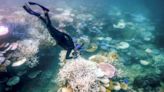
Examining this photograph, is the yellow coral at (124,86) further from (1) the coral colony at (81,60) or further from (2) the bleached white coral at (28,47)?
(2) the bleached white coral at (28,47)

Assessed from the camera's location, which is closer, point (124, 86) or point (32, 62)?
point (124, 86)

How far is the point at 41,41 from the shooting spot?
26.1ft

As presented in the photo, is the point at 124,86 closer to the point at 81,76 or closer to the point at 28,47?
the point at 81,76

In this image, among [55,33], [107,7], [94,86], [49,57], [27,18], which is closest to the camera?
[55,33]

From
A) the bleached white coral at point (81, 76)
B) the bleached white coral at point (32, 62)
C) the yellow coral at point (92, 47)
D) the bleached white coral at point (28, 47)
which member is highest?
the yellow coral at point (92, 47)

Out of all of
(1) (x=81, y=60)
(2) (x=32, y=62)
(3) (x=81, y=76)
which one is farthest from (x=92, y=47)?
(3) (x=81, y=76)

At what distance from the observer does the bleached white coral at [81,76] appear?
5.66 meters

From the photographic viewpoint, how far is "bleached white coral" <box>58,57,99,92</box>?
5.66 meters

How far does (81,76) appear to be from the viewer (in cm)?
587

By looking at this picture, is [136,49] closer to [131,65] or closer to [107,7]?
[131,65]

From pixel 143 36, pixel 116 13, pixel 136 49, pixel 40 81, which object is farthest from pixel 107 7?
pixel 40 81

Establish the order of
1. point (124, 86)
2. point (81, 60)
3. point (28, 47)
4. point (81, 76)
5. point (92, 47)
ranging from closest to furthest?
point (81, 76) < point (81, 60) < point (124, 86) < point (28, 47) < point (92, 47)

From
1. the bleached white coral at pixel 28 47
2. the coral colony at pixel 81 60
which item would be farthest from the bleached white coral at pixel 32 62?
the bleached white coral at pixel 28 47

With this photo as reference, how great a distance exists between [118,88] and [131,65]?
224cm
